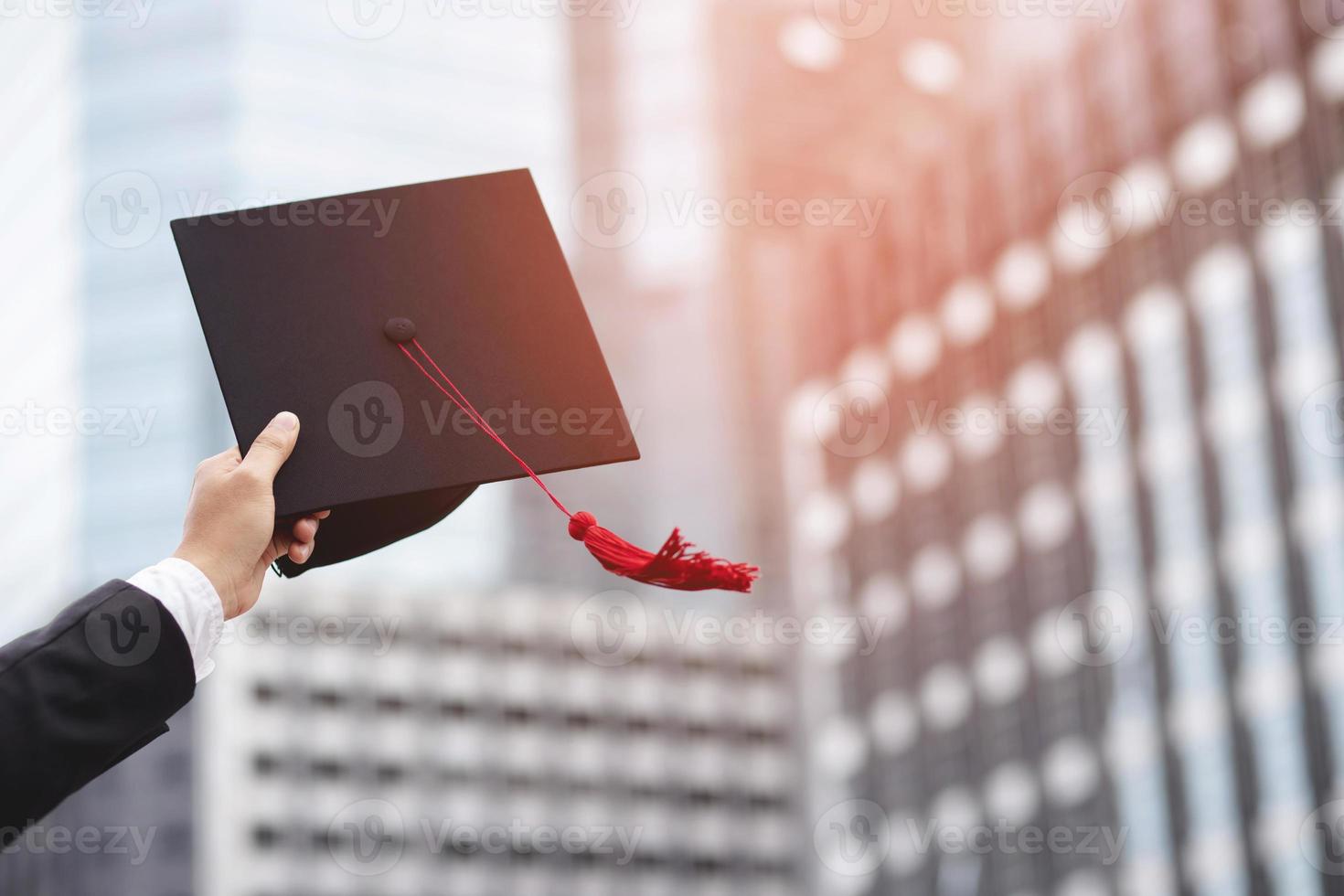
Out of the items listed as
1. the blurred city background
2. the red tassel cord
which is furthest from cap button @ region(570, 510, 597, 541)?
the blurred city background

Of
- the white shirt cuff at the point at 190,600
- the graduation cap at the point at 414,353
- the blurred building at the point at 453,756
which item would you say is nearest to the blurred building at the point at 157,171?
the blurred building at the point at 453,756

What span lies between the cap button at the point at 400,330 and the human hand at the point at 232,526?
1.70ft

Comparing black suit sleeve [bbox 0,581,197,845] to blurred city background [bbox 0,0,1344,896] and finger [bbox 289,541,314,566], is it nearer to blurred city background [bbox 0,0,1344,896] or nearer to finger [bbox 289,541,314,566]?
finger [bbox 289,541,314,566]

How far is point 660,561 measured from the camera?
2270mm

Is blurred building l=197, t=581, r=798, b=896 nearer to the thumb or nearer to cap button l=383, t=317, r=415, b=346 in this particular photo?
cap button l=383, t=317, r=415, b=346

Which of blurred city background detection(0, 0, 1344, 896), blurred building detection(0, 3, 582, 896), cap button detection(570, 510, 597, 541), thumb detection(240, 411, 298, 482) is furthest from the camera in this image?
blurred building detection(0, 3, 582, 896)

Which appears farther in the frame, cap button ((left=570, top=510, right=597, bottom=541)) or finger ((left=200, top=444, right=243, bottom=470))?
cap button ((left=570, top=510, right=597, bottom=541))

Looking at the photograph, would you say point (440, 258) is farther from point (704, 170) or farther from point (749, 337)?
point (704, 170)

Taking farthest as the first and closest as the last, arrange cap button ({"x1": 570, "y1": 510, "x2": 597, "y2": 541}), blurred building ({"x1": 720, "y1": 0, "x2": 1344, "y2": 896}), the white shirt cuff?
blurred building ({"x1": 720, "y1": 0, "x2": 1344, "y2": 896})
cap button ({"x1": 570, "y1": 510, "x2": 597, "y2": 541})
the white shirt cuff

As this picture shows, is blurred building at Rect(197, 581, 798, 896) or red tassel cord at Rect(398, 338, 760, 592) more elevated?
blurred building at Rect(197, 581, 798, 896)

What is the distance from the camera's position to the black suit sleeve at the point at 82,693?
1378mm

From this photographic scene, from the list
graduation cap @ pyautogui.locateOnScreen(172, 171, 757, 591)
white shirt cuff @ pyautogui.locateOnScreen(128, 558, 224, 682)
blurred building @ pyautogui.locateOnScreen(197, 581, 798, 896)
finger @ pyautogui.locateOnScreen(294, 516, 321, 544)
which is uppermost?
blurred building @ pyautogui.locateOnScreen(197, 581, 798, 896)

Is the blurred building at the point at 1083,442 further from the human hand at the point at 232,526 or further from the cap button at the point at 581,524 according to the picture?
the human hand at the point at 232,526

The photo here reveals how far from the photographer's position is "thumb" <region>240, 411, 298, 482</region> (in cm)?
186
